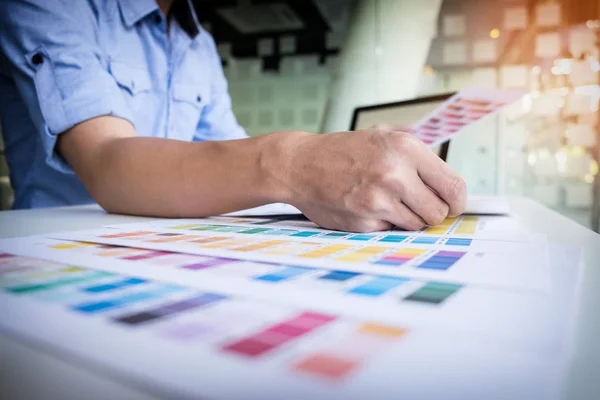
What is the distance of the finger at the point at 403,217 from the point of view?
1.49ft

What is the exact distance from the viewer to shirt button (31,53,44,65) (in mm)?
725

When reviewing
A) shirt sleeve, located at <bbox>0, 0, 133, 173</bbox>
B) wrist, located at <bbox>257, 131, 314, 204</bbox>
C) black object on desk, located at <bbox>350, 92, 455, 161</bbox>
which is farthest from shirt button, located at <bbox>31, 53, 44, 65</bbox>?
black object on desk, located at <bbox>350, 92, 455, 161</bbox>

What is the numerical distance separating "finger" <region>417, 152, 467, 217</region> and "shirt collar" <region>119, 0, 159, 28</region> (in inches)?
36.4

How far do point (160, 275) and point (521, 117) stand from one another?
82.1 inches

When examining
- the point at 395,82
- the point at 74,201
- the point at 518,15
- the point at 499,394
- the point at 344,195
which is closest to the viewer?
the point at 499,394

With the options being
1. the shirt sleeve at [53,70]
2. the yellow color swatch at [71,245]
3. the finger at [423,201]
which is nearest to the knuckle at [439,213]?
the finger at [423,201]

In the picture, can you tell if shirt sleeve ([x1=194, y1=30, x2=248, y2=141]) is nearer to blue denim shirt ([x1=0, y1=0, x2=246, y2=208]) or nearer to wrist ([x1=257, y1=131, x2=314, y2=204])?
blue denim shirt ([x1=0, y1=0, x2=246, y2=208])

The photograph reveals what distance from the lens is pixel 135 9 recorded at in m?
1.04

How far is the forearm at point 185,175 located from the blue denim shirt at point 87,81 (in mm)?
137

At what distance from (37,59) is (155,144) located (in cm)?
33

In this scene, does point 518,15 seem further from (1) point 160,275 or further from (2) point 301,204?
(1) point 160,275

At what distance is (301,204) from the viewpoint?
1.59 ft

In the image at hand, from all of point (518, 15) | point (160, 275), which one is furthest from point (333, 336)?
point (518, 15)

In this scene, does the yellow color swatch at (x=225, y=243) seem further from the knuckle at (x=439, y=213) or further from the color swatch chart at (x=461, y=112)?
the color swatch chart at (x=461, y=112)
